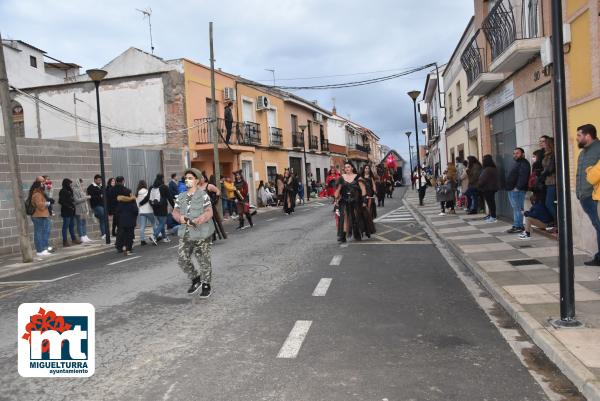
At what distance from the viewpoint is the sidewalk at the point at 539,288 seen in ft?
12.5

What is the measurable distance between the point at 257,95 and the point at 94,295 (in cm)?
2603

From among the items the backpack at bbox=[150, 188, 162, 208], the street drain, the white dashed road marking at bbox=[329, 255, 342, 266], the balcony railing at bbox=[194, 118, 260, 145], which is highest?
the balcony railing at bbox=[194, 118, 260, 145]

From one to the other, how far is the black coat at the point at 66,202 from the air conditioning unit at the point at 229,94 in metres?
14.4

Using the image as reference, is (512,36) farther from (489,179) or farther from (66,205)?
(66,205)

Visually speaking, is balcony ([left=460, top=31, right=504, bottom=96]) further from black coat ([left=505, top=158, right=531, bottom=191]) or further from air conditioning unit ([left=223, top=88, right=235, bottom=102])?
air conditioning unit ([left=223, top=88, right=235, bottom=102])

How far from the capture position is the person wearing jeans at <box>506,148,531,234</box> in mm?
9883

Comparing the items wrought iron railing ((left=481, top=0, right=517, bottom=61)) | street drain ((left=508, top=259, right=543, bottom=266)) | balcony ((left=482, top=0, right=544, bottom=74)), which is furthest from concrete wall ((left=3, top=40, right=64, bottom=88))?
street drain ((left=508, top=259, right=543, bottom=266))

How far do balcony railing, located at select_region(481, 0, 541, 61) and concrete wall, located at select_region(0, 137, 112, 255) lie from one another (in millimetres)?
11146

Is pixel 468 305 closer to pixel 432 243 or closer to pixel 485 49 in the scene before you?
pixel 432 243

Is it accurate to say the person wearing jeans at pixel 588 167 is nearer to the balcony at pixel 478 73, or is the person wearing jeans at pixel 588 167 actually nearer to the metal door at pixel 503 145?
the metal door at pixel 503 145

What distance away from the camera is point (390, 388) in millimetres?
3543

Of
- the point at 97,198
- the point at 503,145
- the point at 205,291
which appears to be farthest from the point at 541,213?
the point at 97,198

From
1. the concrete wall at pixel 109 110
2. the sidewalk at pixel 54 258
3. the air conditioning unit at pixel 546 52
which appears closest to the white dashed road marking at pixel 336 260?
the air conditioning unit at pixel 546 52

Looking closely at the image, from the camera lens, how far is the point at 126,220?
1145 centimetres
